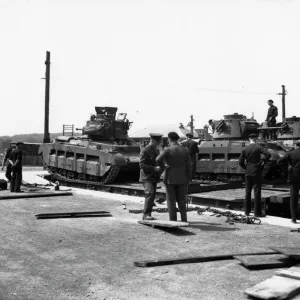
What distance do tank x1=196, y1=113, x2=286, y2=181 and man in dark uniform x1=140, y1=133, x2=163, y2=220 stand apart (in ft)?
27.7

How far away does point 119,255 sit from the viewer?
265 inches

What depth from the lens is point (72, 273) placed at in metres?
5.79

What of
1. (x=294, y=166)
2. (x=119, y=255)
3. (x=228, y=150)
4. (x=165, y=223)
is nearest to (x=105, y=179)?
(x=228, y=150)

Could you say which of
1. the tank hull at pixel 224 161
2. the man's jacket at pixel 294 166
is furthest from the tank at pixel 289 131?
the man's jacket at pixel 294 166

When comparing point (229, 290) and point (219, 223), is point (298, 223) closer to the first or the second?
point (219, 223)

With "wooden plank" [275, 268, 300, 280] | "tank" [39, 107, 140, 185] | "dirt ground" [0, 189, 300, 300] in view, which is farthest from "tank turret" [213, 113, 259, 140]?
"wooden plank" [275, 268, 300, 280]

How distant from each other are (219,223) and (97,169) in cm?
940

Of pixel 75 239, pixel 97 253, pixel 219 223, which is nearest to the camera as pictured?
pixel 97 253

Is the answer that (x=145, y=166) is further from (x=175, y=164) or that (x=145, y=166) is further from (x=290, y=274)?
(x=290, y=274)

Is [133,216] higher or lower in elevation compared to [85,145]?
lower

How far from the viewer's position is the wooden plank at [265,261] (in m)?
5.96

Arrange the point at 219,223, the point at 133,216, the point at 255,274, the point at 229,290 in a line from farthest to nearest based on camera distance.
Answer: the point at 133,216, the point at 219,223, the point at 255,274, the point at 229,290

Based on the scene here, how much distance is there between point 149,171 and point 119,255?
2.94 meters

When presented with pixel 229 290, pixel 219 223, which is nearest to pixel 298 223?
pixel 219 223
